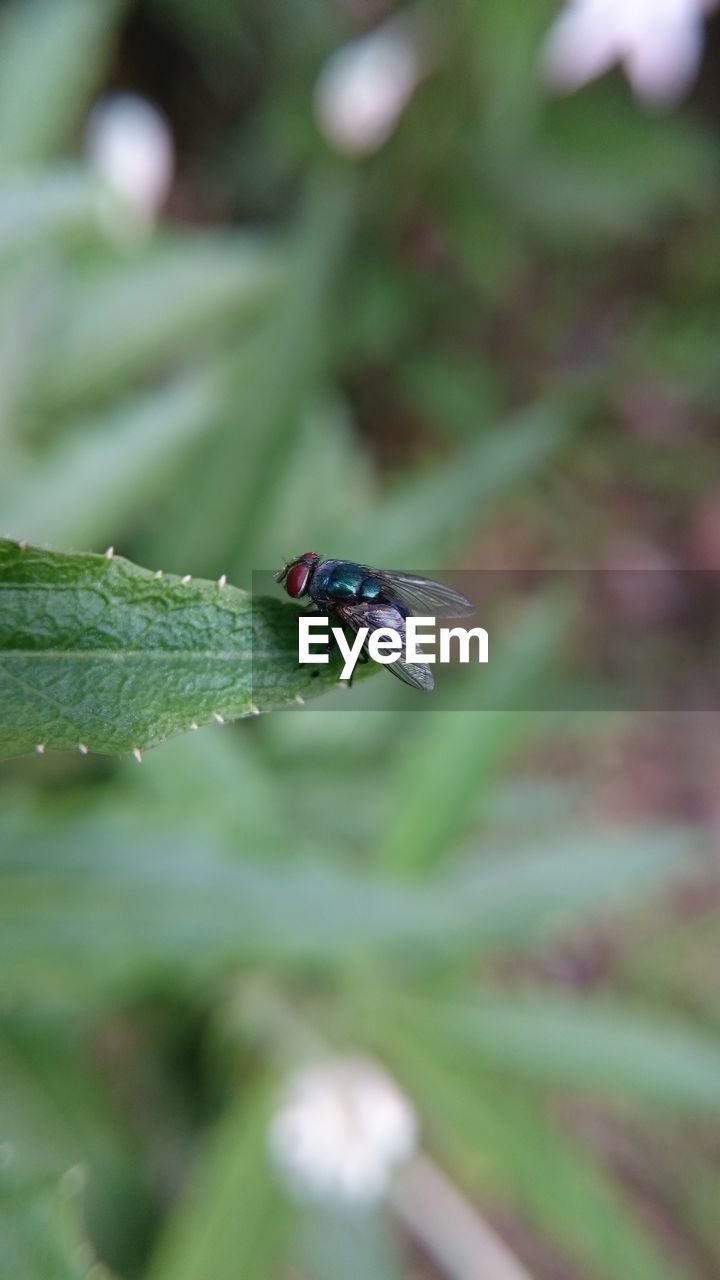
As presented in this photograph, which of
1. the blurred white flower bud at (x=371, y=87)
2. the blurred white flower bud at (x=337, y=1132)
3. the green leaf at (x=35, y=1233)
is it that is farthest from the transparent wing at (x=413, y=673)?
the blurred white flower bud at (x=371, y=87)

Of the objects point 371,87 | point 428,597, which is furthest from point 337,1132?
point 371,87

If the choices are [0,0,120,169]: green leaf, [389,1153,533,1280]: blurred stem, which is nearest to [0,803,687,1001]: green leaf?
[389,1153,533,1280]: blurred stem

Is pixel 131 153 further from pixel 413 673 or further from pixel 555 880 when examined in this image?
pixel 413 673

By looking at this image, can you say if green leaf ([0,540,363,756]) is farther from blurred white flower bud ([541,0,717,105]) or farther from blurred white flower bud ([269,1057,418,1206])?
blurred white flower bud ([541,0,717,105])

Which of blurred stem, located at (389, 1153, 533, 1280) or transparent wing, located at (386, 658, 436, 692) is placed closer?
transparent wing, located at (386, 658, 436, 692)

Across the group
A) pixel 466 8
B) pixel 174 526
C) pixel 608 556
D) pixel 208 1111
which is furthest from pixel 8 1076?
pixel 608 556

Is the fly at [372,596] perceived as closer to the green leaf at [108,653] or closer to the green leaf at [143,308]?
the green leaf at [108,653]
